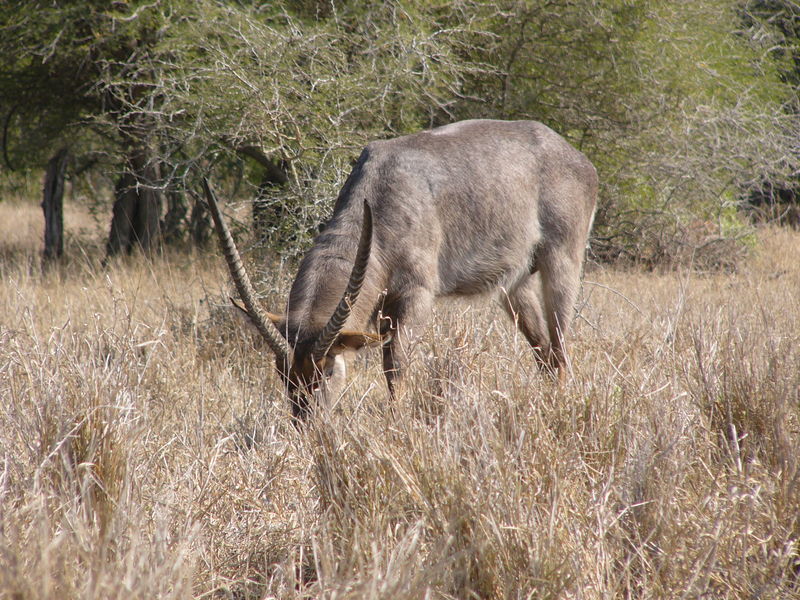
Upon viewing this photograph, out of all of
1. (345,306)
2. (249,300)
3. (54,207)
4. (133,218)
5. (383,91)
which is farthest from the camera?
(54,207)

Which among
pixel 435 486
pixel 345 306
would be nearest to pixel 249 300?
pixel 345 306

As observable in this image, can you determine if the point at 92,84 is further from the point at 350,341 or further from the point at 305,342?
the point at 350,341

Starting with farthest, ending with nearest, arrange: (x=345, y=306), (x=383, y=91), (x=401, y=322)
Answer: (x=383, y=91), (x=401, y=322), (x=345, y=306)

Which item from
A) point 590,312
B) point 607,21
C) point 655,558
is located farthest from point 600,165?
point 655,558

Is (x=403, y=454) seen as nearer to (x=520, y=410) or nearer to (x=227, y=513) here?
(x=520, y=410)

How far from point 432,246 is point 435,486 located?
2443mm

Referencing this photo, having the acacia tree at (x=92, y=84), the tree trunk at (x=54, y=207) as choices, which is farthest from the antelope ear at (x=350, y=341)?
the tree trunk at (x=54, y=207)

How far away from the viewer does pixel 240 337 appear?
22.5 feet

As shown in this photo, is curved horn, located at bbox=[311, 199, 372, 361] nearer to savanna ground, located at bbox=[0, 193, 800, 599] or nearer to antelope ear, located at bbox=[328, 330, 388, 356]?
antelope ear, located at bbox=[328, 330, 388, 356]

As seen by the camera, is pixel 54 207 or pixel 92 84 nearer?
pixel 92 84

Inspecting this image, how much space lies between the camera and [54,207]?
13.6m

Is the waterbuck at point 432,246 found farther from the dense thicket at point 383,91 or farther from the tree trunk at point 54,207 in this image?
the tree trunk at point 54,207

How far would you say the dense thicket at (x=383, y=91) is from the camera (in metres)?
7.71

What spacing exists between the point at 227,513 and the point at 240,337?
3348mm
